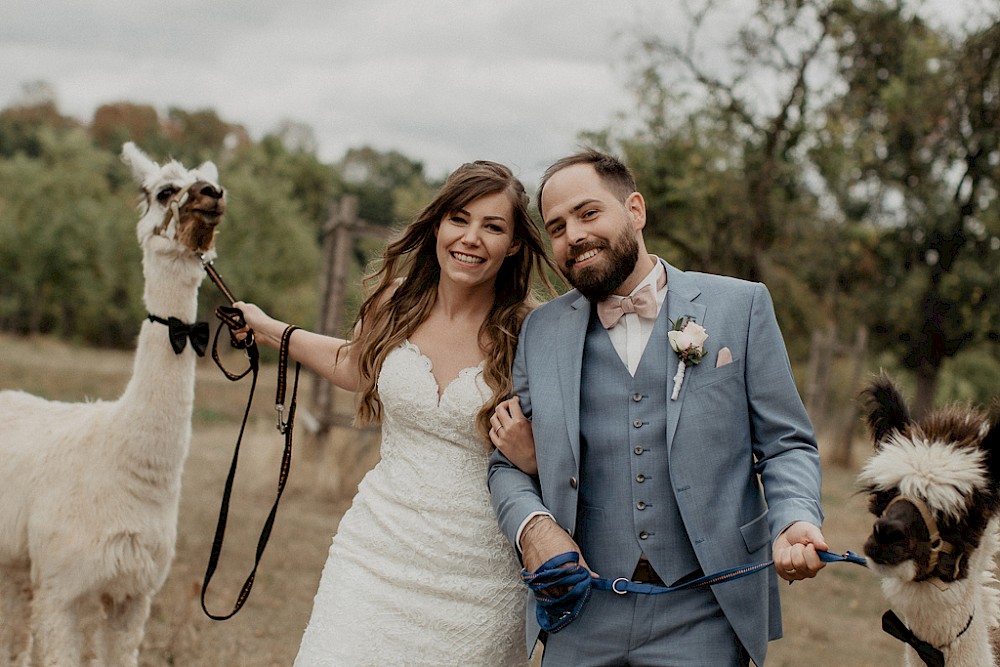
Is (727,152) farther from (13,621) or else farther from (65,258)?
(65,258)

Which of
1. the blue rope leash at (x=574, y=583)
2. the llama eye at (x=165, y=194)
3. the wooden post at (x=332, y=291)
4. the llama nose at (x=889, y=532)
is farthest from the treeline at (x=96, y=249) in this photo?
the llama nose at (x=889, y=532)

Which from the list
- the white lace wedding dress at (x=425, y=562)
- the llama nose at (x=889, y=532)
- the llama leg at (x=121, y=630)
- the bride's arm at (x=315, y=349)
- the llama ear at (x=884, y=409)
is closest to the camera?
the llama nose at (x=889, y=532)

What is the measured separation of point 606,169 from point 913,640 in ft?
5.41

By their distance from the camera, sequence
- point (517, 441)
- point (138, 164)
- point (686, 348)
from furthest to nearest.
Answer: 1. point (138, 164)
2. point (517, 441)
3. point (686, 348)

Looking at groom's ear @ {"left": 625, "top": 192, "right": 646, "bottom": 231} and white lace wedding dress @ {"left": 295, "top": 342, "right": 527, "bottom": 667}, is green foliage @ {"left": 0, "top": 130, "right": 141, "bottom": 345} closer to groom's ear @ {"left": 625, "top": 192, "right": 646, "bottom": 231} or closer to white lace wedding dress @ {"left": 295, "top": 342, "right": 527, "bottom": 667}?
white lace wedding dress @ {"left": 295, "top": 342, "right": 527, "bottom": 667}

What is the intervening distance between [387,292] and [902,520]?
2.10m

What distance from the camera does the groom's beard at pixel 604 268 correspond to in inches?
113

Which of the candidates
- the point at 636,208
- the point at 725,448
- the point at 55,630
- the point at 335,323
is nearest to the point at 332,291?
the point at 335,323

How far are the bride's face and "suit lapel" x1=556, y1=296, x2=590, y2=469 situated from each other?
1.40 ft

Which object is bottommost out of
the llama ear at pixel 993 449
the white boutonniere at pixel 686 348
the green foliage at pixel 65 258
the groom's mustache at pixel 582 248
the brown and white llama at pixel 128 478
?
the green foliage at pixel 65 258

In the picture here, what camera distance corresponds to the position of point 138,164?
4613mm

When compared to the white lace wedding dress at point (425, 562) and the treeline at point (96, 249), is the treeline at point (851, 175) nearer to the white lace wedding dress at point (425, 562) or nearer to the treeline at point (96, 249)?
the white lace wedding dress at point (425, 562)

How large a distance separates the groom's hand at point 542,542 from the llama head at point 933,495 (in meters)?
0.79

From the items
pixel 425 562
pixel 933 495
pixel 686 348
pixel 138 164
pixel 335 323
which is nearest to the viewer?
pixel 933 495
